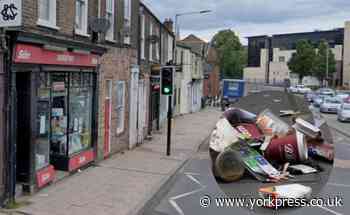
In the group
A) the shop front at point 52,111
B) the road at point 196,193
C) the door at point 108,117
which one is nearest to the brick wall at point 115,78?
the door at point 108,117

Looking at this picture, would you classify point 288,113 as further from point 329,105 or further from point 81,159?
point 329,105

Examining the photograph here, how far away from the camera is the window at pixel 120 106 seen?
15438 millimetres

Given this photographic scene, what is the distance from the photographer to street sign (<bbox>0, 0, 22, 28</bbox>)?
750 centimetres

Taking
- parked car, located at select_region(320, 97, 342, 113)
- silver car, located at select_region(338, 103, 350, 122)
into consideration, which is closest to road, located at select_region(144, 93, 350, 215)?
silver car, located at select_region(338, 103, 350, 122)

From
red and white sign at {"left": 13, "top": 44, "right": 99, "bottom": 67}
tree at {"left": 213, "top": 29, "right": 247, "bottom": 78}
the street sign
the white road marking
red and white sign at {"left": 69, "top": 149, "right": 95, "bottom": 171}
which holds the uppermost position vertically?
tree at {"left": 213, "top": 29, "right": 247, "bottom": 78}

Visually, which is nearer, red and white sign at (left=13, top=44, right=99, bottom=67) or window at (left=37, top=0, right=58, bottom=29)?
red and white sign at (left=13, top=44, right=99, bottom=67)

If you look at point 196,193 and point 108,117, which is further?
point 108,117

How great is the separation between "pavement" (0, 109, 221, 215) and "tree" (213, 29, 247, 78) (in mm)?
73798

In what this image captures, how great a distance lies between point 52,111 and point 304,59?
77.0 m

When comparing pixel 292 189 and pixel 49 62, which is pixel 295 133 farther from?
pixel 49 62

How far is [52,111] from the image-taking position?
10.4 meters

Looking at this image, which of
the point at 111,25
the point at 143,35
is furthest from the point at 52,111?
the point at 143,35

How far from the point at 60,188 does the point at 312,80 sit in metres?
89.4

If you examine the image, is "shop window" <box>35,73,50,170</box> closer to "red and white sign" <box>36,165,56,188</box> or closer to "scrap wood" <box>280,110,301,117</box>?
"red and white sign" <box>36,165,56,188</box>
